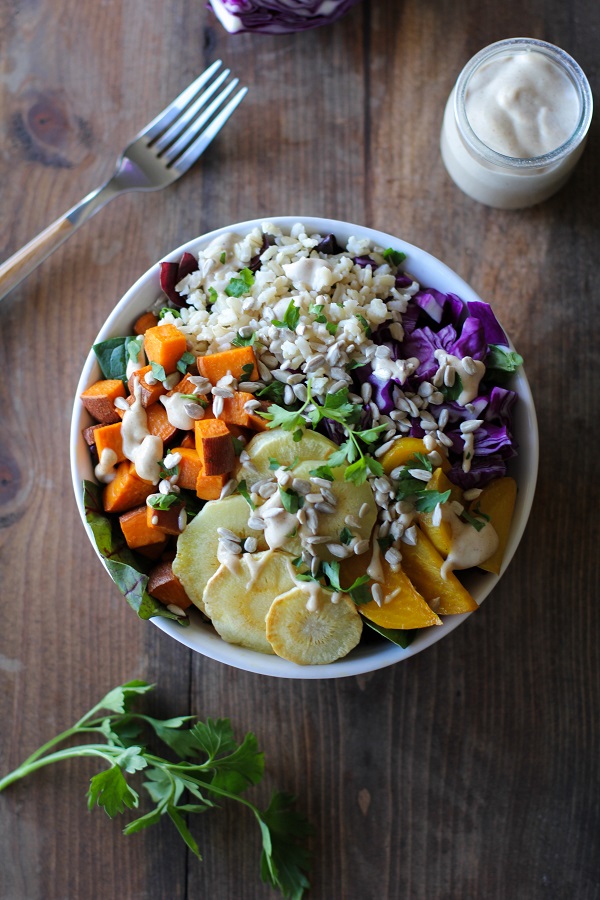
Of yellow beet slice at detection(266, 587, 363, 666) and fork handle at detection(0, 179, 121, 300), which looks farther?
fork handle at detection(0, 179, 121, 300)

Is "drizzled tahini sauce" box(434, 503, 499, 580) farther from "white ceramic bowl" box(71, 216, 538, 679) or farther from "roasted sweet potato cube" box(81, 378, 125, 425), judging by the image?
"roasted sweet potato cube" box(81, 378, 125, 425)

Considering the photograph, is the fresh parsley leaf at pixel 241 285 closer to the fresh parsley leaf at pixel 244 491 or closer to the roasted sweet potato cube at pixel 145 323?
the roasted sweet potato cube at pixel 145 323

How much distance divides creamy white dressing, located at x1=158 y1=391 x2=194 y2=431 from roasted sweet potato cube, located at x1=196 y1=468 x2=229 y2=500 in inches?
3.8

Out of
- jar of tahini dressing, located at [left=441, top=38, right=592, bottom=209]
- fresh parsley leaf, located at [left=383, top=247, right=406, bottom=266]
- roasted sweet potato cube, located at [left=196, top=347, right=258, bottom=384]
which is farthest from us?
jar of tahini dressing, located at [left=441, top=38, right=592, bottom=209]

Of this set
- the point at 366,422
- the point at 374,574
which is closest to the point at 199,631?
the point at 374,574

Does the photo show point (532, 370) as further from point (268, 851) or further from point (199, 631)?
point (268, 851)

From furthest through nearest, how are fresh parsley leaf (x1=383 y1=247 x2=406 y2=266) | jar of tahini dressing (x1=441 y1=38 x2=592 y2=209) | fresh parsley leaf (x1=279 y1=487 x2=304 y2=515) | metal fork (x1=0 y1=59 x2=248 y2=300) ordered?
metal fork (x1=0 y1=59 x2=248 y2=300) → jar of tahini dressing (x1=441 y1=38 x2=592 y2=209) → fresh parsley leaf (x1=383 y1=247 x2=406 y2=266) → fresh parsley leaf (x1=279 y1=487 x2=304 y2=515)

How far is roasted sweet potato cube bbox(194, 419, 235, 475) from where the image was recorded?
4.74 ft

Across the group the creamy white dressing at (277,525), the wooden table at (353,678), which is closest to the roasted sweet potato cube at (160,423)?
the creamy white dressing at (277,525)

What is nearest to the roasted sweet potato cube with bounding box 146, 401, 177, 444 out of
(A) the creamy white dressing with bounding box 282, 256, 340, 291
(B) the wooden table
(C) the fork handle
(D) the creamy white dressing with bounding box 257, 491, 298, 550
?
(D) the creamy white dressing with bounding box 257, 491, 298, 550

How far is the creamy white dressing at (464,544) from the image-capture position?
148cm

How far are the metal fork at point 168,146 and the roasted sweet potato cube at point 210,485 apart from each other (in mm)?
806

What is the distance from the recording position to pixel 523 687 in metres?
1.92

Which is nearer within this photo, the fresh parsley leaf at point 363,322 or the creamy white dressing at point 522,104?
the fresh parsley leaf at point 363,322
